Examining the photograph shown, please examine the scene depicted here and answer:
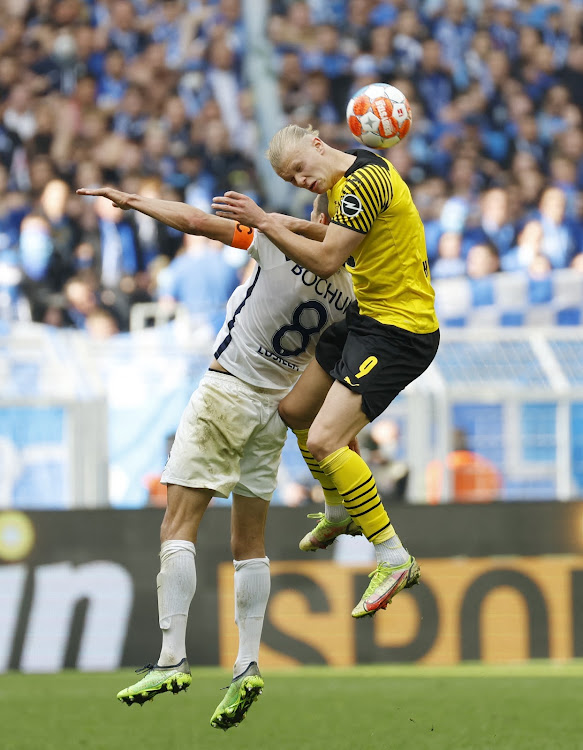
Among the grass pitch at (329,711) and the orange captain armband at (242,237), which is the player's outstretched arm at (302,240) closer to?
the orange captain armband at (242,237)

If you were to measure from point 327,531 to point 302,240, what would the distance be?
1.52 metres

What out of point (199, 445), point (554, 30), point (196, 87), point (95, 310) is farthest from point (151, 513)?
point (554, 30)

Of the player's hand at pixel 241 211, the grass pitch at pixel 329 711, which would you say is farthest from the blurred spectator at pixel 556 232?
the player's hand at pixel 241 211

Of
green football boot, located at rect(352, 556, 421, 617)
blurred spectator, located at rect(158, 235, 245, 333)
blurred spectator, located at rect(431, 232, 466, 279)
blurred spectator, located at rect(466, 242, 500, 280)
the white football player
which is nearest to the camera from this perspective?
green football boot, located at rect(352, 556, 421, 617)

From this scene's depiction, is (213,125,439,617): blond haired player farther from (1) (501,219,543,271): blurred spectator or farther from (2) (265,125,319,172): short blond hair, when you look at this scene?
(1) (501,219,543,271): blurred spectator

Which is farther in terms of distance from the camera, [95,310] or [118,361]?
[95,310]

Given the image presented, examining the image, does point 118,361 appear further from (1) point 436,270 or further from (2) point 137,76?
(2) point 137,76

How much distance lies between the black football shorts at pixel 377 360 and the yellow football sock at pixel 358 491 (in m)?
0.21

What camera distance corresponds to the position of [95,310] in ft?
41.9

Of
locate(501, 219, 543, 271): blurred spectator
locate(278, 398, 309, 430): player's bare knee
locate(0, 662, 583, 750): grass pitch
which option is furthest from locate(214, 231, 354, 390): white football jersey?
locate(501, 219, 543, 271): blurred spectator

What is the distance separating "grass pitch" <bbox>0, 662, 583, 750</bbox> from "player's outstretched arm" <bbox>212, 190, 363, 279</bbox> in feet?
7.98

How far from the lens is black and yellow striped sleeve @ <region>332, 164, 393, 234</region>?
5.49 m

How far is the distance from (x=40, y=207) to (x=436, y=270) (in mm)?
4150

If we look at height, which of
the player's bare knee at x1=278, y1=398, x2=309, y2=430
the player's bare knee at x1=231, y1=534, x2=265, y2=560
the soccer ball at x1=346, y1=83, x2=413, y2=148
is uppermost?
the soccer ball at x1=346, y1=83, x2=413, y2=148
